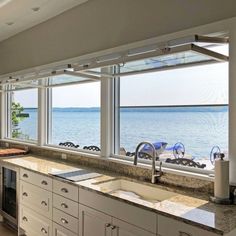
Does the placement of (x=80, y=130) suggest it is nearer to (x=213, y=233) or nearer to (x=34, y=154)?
(x=34, y=154)

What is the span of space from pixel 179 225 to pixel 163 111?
4.62 ft

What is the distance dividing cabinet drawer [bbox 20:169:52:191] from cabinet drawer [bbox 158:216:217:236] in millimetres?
1577

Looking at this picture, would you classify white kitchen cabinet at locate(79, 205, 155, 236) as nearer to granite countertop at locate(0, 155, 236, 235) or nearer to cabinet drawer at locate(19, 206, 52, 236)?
granite countertop at locate(0, 155, 236, 235)

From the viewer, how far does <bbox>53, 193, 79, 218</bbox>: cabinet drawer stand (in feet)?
9.01

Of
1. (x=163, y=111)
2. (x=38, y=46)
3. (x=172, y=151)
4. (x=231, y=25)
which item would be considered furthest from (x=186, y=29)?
(x=38, y=46)

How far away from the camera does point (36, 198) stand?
11.2 ft

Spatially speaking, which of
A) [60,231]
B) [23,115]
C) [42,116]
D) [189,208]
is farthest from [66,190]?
[23,115]

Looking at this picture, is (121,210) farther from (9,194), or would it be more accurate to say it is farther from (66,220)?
(9,194)

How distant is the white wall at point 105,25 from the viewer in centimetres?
240

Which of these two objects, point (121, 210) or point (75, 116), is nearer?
point (121, 210)

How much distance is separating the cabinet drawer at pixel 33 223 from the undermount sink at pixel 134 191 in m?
0.92

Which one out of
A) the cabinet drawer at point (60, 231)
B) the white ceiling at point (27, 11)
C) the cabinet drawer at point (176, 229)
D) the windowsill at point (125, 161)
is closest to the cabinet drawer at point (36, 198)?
the cabinet drawer at point (60, 231)

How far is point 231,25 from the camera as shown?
84.7 inches

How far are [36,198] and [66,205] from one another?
70 cm
